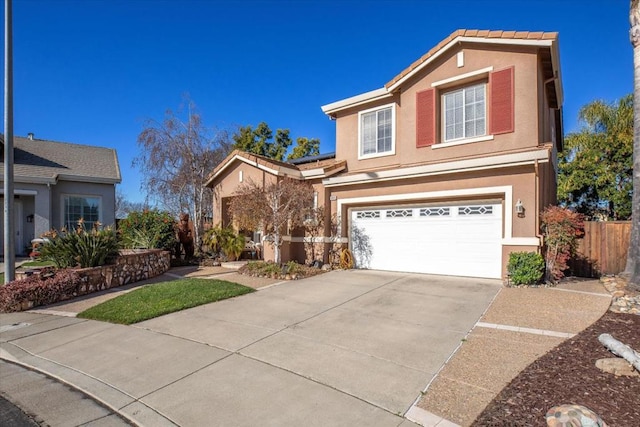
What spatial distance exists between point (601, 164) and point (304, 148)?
2142 centimetres

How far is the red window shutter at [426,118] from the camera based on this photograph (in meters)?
11.2

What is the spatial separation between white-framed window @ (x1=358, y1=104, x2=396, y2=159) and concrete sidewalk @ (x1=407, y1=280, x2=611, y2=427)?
6468 millimetres

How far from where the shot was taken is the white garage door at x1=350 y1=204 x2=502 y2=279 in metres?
9.90

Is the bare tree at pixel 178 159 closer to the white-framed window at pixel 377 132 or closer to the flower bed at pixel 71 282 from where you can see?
the flower bed at pixel 71 282

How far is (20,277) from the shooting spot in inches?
353

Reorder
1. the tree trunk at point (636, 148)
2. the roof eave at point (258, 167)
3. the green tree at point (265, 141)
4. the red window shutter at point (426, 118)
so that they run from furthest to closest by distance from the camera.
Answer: the green tree at point (265, 141)
the roof eave at point (258, 167)
the red window shutter at point (426, 118)
the tree trunk at point (636, 148)

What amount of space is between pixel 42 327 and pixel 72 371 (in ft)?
9.18

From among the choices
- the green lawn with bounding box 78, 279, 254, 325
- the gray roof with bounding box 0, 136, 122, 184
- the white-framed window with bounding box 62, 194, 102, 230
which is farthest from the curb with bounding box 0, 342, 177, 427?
the gray roof with bounding box 0, 136, 122, 184

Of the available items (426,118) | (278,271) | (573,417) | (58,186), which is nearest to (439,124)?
(426,118)

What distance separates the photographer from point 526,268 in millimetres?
8617

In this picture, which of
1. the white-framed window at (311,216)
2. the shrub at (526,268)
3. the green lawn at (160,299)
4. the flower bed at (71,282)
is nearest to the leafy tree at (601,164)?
the shrub at (526,268)

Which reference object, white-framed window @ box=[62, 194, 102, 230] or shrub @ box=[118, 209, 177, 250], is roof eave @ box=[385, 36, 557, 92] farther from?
white-framed window @ box=[62, 194, 102, 230]

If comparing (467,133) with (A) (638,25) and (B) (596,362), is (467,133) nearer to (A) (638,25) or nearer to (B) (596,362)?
(A) (638,25)

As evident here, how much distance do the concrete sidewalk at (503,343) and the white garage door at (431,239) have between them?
1.76m
